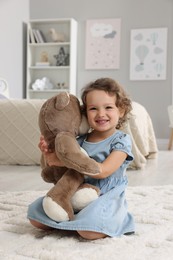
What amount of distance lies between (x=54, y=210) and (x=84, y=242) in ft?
0.43

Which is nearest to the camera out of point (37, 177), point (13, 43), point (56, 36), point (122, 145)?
point (122, 145)

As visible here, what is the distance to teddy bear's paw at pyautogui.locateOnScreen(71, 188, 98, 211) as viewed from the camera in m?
1.22

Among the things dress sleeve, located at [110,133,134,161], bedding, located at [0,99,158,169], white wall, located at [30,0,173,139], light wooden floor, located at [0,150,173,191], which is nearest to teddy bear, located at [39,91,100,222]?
dress sleeve, located at [110,133,134,161]

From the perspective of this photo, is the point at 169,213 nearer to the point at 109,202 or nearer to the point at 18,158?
the point at 109,202

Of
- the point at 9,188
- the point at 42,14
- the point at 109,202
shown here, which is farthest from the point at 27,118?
the point at 42,14

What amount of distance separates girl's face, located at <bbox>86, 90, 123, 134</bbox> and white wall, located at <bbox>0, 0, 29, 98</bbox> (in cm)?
421

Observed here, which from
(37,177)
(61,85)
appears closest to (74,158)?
(37,177)

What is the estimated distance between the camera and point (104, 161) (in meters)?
1.22

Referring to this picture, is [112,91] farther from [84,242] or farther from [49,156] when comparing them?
[84,242]

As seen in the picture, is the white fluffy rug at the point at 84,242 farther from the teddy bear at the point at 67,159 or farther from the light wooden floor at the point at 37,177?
the light wooden floor at the point at 37,177

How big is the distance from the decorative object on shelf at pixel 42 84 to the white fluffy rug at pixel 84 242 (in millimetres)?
4213

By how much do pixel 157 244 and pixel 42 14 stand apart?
5357 mm

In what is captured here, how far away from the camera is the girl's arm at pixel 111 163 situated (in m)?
1.20

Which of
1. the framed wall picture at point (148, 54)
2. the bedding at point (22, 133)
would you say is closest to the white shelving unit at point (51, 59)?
the framed wall picture at point (148, 54)
